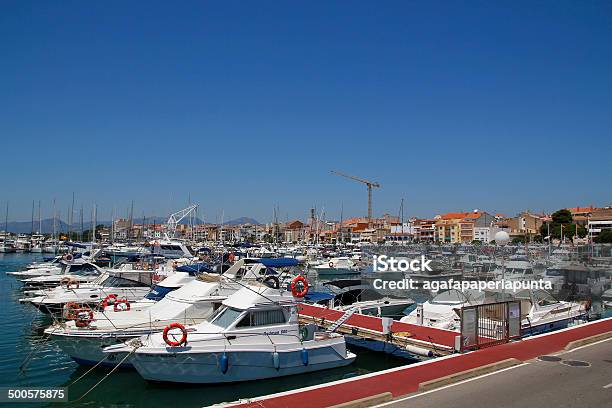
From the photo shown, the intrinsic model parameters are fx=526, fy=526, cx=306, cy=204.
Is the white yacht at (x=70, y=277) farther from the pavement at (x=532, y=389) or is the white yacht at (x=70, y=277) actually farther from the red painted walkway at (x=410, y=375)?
the pavement at (x=532, y=389)

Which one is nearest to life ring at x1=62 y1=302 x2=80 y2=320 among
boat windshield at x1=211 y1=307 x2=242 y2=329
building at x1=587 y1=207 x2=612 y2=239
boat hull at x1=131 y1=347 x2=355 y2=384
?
boat hull at x1=131 y1=347 x2=355 y2=384

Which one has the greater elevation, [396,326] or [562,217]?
[562,217]

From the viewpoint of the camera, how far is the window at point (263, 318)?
16.9 m

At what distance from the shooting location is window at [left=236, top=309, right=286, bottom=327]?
16.9 m

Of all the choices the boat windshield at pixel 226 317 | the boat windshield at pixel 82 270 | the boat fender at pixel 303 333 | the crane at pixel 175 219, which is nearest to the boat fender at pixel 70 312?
the boat windshield at pixel 226 317

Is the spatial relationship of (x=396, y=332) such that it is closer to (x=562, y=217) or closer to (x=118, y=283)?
(x=118, y=283)

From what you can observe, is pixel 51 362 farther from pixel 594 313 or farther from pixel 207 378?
pixel 594 313

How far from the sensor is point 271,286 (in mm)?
19266

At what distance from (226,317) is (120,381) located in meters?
4.06

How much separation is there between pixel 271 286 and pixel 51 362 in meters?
8.92

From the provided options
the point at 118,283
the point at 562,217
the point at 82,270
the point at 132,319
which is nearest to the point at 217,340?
the point at 132,319

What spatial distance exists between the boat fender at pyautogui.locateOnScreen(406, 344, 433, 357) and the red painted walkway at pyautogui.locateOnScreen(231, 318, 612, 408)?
7.00ft

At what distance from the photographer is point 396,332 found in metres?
20.3

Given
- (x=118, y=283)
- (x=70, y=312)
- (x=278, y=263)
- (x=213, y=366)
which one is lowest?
(x=213, y=366)
